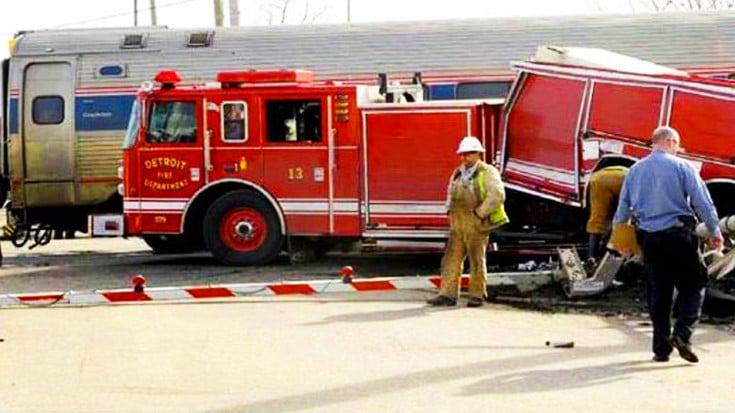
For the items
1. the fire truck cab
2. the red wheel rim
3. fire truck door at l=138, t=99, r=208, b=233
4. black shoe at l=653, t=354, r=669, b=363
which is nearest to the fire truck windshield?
the fire truck cab

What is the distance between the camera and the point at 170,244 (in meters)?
19.3

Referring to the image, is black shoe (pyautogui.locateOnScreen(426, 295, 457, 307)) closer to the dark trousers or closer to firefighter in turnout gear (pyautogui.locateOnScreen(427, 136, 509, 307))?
firefighter in turnout gear (pyautogui.locateOnScreen(427, 136, 509, 307))

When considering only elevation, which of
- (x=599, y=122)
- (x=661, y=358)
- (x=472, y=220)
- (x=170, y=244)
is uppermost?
(x=599, y=122)

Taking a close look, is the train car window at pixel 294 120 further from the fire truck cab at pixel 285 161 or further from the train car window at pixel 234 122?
the train car window at pixel 234 122

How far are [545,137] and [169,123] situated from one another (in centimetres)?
491

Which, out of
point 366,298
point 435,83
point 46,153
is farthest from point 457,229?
point 46,153

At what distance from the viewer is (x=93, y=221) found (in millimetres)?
18438

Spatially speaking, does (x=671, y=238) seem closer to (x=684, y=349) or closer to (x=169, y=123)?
(x=684, y=349)

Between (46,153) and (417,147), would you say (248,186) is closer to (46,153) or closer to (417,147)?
(417,147)

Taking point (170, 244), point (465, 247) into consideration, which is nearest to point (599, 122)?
point (465, 247)

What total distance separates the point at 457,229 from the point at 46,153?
9.07m

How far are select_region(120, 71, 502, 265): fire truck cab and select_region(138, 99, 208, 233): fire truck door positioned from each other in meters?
0.01

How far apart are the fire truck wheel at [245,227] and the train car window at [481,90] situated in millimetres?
3740

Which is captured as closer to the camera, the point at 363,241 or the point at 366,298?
the point at 366,298
